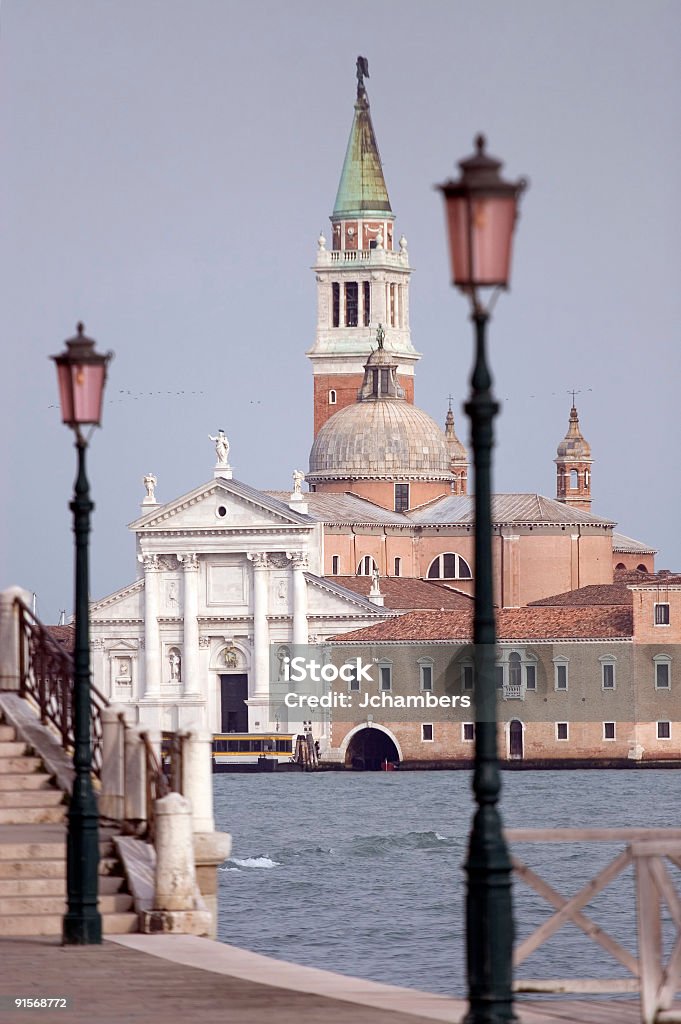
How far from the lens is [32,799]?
45.8ft

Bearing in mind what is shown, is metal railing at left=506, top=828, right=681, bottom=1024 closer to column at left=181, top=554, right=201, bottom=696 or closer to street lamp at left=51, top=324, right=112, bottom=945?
street lamp at left=51, top=324, right=112, bottom=945

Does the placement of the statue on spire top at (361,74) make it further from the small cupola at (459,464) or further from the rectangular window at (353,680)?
the rectangular window at (353,680)

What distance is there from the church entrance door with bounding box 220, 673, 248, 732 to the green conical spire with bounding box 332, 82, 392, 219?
93.4 feet

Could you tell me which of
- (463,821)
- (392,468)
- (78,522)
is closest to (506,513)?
(392,468)

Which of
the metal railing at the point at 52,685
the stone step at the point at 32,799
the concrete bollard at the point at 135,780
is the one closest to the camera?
the concrete bollard at the point at 135,780

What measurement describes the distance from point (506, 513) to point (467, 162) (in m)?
81.0

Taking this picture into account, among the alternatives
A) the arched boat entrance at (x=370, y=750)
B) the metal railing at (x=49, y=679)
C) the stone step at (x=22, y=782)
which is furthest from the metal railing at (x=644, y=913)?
the arched boat entrance at (x=370, y=750)

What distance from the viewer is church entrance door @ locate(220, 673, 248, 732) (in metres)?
87.0

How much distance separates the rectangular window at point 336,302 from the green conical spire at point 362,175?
310cm

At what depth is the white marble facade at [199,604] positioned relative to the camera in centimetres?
8581

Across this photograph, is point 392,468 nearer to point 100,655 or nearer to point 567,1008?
point 100,655

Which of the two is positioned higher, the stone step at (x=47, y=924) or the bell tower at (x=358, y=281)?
the bell tower at (x=358, y=281)

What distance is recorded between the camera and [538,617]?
261 feet

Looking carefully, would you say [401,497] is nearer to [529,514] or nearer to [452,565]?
[452,565]
